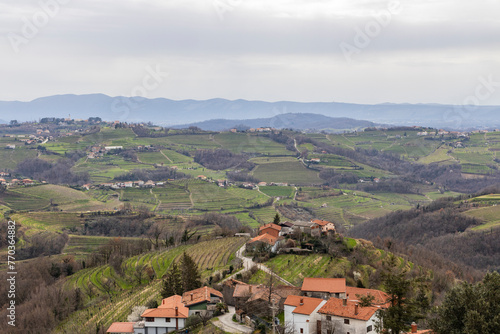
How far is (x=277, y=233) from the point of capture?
56.5 m

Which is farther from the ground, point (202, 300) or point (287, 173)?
point (202, 300)

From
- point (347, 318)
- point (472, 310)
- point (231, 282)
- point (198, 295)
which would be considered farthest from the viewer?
point (231, 282)

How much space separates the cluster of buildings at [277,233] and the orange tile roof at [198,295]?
15493 mm

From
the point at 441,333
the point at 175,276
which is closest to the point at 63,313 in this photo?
the point at 175,276

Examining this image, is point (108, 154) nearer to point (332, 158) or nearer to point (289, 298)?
point (332, 158)

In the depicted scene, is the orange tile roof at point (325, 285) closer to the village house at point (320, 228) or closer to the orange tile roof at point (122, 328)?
the orange tile roof at point (122, 328)

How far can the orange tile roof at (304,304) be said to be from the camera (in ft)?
96.9

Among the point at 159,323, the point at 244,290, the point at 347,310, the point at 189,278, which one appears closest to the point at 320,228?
the point at 189,278

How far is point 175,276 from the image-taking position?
39.2m

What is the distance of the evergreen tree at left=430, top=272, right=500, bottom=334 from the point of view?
20562mm

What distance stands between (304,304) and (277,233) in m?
26.4

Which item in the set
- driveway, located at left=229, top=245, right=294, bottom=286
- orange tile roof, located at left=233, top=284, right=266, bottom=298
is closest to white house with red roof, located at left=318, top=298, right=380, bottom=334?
orange tile roof, located at left=233, top=284, right=266, bottom=298

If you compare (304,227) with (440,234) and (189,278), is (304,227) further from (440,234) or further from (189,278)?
(440,234)

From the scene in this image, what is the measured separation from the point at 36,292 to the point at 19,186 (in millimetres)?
73651
